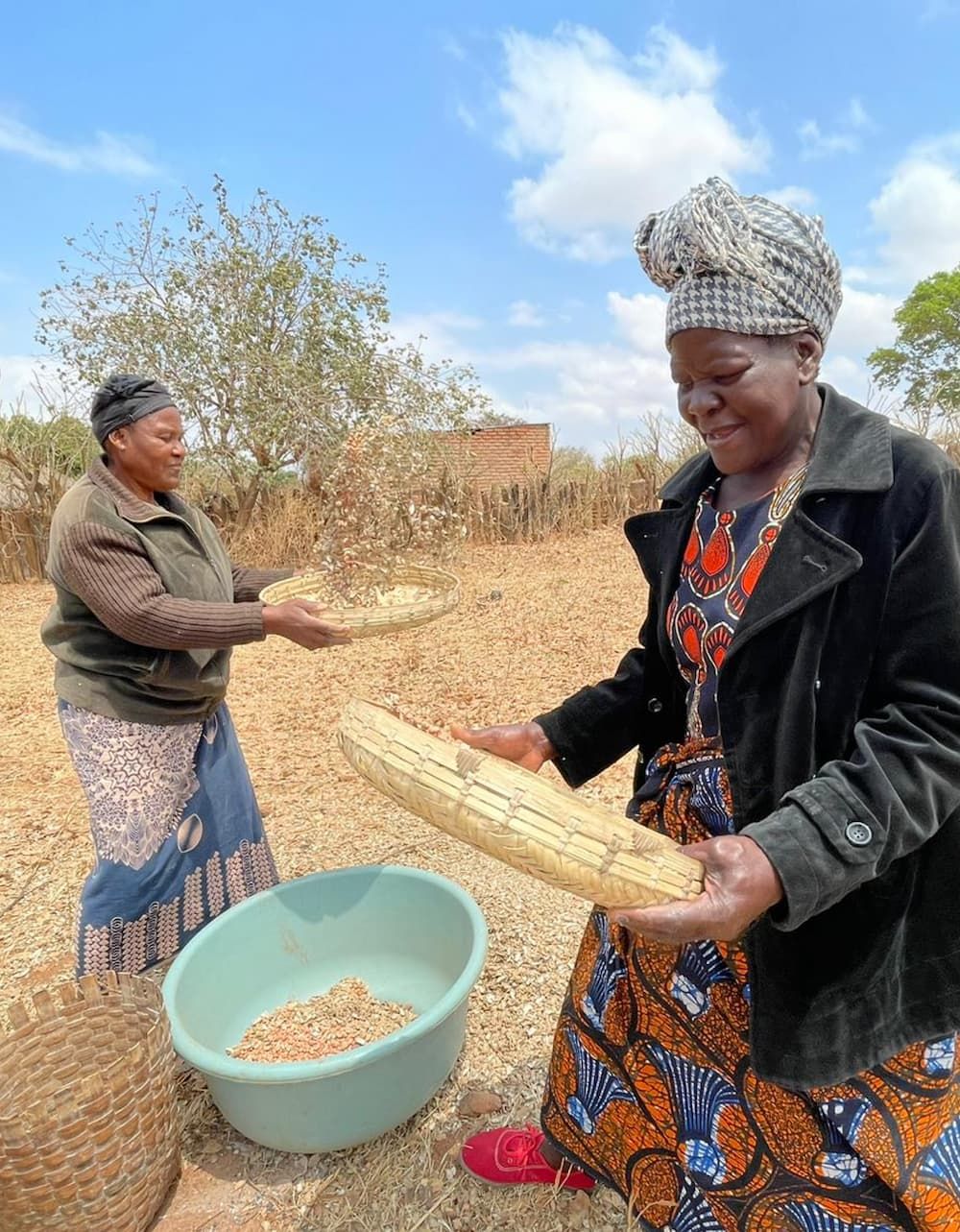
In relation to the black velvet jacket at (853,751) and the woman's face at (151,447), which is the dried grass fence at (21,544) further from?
the black velvet jacket at (853,751)

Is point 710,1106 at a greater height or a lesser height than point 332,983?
greater

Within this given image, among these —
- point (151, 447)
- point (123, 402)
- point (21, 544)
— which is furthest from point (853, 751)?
point (21, 544)

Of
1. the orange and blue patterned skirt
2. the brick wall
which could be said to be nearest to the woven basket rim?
the orange and blue patterned skirt

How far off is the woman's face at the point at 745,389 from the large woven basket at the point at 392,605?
1444 mm

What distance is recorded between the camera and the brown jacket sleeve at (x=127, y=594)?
7.14 ft

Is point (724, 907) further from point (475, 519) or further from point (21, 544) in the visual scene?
point (21, 544)

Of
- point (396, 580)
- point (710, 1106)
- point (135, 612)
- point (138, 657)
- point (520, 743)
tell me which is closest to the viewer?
point (710, 1106)

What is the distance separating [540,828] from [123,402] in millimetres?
2030

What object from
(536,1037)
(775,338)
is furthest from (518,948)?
(775,338)

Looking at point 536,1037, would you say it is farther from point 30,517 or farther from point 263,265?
point 263,265

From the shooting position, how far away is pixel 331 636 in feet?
7.85

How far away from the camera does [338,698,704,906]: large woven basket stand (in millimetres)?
1004

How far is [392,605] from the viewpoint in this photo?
110 inches

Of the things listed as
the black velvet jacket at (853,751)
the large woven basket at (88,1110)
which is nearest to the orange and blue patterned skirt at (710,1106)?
the black velvet jacket at (853,751)
